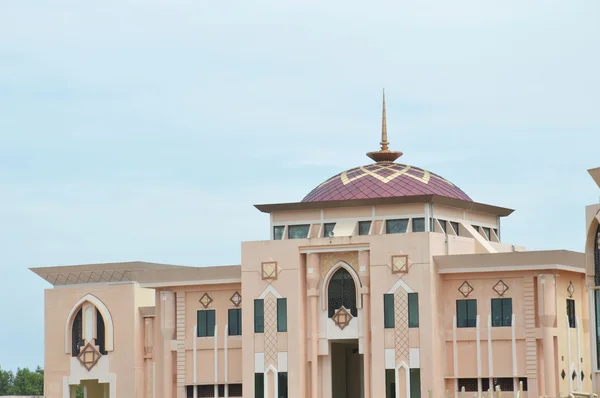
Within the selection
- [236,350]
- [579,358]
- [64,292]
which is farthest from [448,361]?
[64,292]

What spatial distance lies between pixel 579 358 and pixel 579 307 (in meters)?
1.76

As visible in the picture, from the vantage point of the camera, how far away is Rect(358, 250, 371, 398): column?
50.3 metres

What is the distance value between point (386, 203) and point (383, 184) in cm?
142

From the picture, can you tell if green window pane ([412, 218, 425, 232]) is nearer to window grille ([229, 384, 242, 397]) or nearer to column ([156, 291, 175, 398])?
window grille ([229, 384, 242, 397])

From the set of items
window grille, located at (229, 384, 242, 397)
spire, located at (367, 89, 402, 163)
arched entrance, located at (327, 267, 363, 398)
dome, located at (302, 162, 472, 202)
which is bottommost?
window grille, located at (229, 384, 242, 397)

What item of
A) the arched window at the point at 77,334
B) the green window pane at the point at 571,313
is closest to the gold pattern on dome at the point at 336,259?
the green window pane at the point at 571,313

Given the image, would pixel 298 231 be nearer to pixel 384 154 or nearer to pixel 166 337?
pixel 384 154

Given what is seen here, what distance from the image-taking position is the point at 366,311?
50.6 m

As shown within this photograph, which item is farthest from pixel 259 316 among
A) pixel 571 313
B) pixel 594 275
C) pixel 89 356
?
pixel 594 275

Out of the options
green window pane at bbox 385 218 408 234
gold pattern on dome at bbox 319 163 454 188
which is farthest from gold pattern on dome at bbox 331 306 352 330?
gold pattern on dome at bbox 319 163 454 188

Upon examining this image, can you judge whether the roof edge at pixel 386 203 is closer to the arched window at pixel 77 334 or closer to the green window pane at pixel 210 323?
the green window pane at pixel 210 323

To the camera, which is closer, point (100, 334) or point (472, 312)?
point (472, 312)

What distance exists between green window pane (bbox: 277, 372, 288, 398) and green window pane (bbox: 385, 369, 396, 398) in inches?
145

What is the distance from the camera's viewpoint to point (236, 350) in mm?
53688
